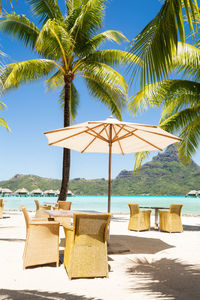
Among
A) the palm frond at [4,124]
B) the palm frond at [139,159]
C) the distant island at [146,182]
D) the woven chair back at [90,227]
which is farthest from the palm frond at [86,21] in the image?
the distant island at [146,182]

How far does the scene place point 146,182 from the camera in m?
73.8

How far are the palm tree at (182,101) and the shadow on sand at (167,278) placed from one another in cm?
583

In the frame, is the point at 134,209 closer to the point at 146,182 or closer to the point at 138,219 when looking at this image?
the point at 138,219

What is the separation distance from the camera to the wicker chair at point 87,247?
3.39m

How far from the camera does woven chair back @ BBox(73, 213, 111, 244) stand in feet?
11.2

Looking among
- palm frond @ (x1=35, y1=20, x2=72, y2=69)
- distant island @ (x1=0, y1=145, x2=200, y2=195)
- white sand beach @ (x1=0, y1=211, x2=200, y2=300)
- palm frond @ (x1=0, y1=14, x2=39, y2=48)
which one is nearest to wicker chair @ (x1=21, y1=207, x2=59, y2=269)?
white sand beach @ (x1=0, y1=211, x2=200, y2=300)

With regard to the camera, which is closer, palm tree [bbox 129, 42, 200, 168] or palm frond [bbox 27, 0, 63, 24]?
palm tree [bbox 129, 42, 200, 168]

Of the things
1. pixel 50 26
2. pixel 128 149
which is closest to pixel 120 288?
pixel 128 149

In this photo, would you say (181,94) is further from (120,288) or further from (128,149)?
(120,288)

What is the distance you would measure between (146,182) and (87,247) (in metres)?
71.8

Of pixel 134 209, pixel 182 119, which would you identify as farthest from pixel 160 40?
pixel 182 119

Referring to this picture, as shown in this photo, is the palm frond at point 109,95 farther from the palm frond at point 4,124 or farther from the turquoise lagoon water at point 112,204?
the turquoise lagoon water at point 112,204

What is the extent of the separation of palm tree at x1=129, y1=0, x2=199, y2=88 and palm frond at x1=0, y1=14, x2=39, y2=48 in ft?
29.7

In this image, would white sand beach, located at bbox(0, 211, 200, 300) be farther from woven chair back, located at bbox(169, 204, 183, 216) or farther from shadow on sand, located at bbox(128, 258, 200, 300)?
woven chair back, located at bbox(169, 204, 183, 216)
